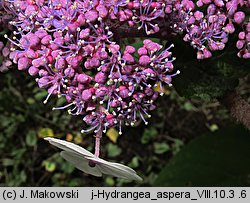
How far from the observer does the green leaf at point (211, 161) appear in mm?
1985

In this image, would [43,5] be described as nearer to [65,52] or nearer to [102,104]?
[65,52]

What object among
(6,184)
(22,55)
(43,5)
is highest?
(43,5)

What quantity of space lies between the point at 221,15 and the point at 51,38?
43 centimetres

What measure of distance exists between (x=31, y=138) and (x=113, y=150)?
1.40 ft

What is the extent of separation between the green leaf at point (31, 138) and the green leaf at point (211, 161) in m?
0.75

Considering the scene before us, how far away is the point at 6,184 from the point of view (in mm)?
2375

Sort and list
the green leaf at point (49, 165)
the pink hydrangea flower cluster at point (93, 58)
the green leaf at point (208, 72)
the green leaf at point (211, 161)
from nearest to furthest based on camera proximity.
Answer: the pink hydrangea flower cluster at point (93, 58), the green leaf at point (208, 72), the green leaf at point (211, 161), the green leaf at point (49, 165)

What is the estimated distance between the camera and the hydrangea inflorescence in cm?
112

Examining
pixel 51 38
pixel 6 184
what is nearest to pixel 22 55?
pixel 51 38

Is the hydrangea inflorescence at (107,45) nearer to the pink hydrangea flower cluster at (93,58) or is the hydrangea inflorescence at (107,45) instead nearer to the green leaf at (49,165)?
the pink hydrangea flower cluster at (93,58)

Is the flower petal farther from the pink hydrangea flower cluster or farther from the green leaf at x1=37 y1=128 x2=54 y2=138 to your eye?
the green leaf at x1=37 y1=128 x2=54 y2=138

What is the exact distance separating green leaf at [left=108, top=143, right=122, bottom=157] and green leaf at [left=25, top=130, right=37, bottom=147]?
15.1 inches

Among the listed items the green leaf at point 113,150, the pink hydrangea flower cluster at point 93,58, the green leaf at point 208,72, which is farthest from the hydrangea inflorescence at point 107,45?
the green leaf at point 113,150

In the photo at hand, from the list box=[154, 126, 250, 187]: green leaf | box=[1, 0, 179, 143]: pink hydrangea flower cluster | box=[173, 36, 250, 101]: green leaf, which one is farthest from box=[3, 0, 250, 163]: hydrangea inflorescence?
box=[154, 126, 250, 187]: green leaf
